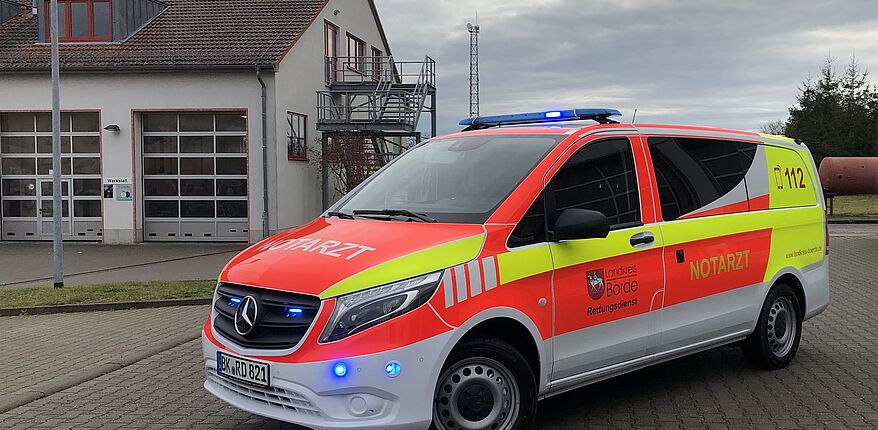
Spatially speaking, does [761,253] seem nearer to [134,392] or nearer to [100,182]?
[134,392]

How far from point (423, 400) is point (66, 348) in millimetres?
5371

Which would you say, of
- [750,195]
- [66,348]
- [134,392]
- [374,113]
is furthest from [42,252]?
[750,195]

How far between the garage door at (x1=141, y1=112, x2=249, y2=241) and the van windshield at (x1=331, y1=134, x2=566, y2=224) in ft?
58.3

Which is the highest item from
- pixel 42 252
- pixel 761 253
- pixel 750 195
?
pixel 750 195

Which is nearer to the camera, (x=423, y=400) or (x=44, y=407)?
(x=423, y=400)

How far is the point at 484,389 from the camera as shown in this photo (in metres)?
4.54

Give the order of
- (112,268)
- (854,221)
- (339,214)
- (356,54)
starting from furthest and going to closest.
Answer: (356,54) < (854,221) < (112,268) < (339,214)

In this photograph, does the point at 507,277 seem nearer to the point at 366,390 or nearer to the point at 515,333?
the point at 515,333

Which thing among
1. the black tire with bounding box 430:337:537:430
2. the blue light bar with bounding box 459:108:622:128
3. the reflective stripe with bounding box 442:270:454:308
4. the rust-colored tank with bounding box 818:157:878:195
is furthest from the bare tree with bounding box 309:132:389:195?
the reflective stripe with bounding box 442:270:454:308

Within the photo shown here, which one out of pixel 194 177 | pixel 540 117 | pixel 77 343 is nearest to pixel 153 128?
pixel 194 177

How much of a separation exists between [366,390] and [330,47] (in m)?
24.0

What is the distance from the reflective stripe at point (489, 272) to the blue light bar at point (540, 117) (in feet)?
5.60

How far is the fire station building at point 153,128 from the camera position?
22.6 metres

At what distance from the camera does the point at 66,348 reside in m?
8.25
